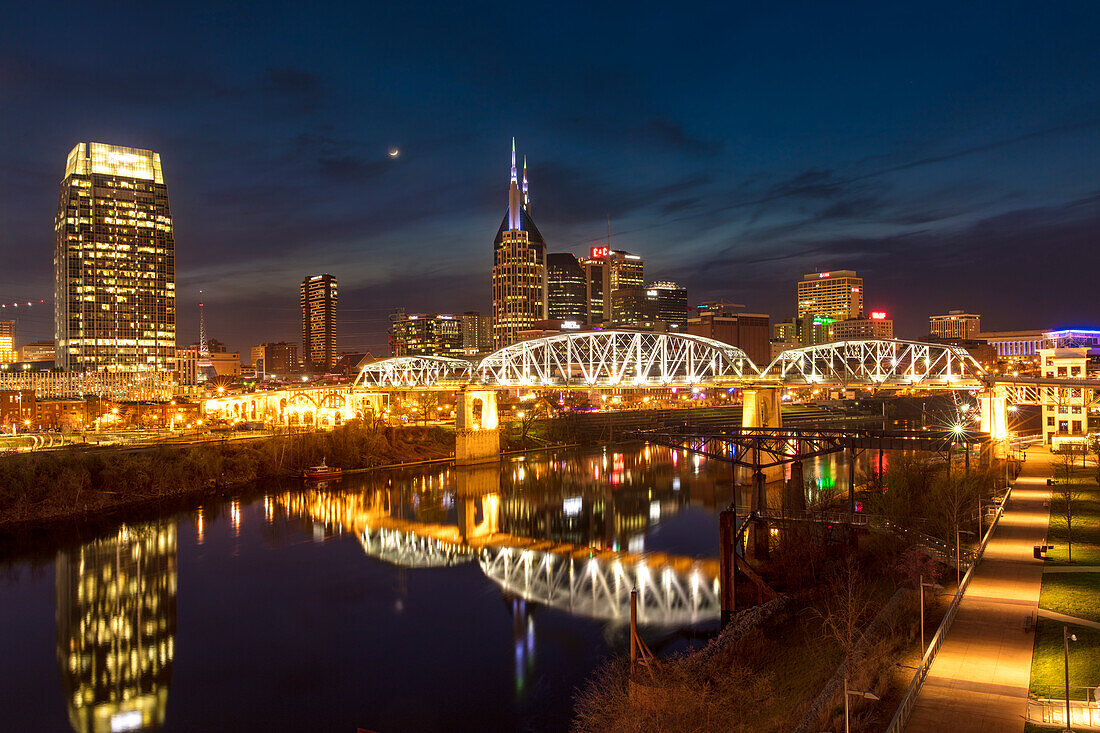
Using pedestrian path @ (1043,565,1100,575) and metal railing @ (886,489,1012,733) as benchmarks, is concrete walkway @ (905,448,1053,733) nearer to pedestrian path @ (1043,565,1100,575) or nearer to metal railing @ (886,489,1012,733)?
metal railing @ (886,489,1012,733)

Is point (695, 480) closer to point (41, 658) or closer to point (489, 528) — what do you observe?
point (489, 528)

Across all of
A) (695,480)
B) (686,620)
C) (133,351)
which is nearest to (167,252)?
(133,351)

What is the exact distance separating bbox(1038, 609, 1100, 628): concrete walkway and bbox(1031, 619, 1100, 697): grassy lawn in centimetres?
25

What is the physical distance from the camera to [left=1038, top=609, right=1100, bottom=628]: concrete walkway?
18448 millimetres

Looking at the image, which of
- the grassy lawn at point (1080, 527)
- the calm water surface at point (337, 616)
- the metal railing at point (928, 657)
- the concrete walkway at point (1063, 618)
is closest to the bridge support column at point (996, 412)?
the grassy lawn at point (1080, 527)

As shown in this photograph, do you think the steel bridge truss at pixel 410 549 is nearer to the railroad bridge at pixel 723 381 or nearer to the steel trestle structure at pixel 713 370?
the railroad bridge at pixel 723 381

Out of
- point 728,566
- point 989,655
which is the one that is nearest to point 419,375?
point 728,566

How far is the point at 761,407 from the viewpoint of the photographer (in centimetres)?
7325

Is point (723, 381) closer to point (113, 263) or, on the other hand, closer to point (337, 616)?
point (337, 616)

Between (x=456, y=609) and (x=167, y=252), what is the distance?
133790mm

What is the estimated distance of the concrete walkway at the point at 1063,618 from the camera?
60.5ft

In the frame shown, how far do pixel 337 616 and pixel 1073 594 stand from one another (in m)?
24.6

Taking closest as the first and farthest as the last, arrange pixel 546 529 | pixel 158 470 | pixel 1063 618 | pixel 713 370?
pixel 1063 618
pixel 546 529
pixel 158 470
pixel 713 370

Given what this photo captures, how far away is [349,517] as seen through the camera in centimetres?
4891
